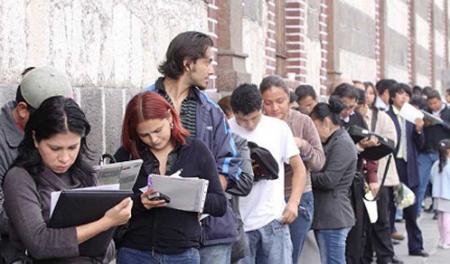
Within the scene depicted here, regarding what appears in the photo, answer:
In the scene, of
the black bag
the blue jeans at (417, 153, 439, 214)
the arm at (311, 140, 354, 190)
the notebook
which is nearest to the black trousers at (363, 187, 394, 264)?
the arm at (311, 140, 354, 190)

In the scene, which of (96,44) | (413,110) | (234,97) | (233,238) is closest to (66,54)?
(96,44)

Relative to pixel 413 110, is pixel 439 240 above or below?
below

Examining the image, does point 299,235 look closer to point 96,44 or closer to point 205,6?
point 96,44

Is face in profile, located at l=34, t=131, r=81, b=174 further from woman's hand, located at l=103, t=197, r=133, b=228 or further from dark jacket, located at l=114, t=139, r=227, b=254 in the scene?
dark jacket, located at l=114, t=139, r=227, b=254

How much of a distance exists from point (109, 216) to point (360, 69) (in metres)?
17.0

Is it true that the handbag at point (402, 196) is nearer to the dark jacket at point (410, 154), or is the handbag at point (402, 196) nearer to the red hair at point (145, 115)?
the dark jacket at point (410, 154)

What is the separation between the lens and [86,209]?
16.8ft

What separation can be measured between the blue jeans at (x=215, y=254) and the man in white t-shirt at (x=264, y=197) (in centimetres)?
138

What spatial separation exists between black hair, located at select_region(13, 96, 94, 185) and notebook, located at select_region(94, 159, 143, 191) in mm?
316

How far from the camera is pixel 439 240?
47.9 ft

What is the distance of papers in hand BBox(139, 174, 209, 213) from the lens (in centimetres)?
572

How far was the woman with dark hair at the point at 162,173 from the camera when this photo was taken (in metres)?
5.95

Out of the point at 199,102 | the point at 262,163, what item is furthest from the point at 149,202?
the point at 262,163

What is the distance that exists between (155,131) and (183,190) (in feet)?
1.26
